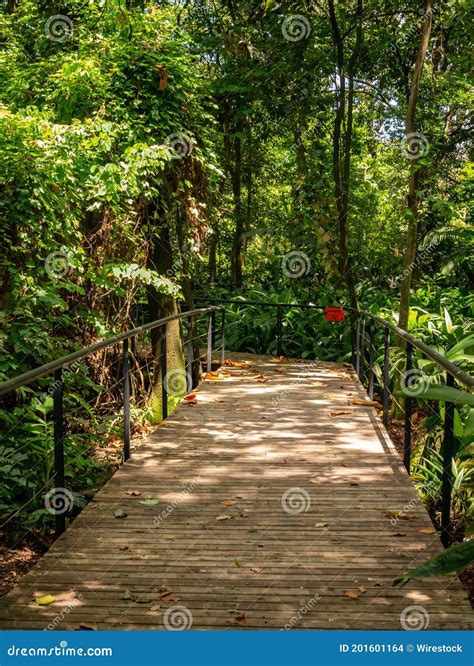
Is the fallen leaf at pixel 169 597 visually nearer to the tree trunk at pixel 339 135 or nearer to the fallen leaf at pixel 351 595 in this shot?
the fallen leaf at pixel 351 595

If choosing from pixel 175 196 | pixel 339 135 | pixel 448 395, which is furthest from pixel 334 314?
pixel 448 395

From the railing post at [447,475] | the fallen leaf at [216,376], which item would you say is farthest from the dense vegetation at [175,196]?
the fallen leaf at [216,376]

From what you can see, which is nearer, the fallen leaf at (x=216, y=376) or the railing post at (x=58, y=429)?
the railing post at (x=58, y=429)

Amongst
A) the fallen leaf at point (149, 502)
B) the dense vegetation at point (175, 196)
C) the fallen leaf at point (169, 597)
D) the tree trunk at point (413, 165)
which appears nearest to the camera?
the fallen leaf at point (169, 597)

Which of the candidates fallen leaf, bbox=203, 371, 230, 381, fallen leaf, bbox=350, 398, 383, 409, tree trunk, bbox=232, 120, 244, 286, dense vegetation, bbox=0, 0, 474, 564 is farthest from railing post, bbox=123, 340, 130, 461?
tree trunk, bbox=232, 120, 244, 286

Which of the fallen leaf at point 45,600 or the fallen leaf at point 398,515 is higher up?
the fallen leaf at point 45,600

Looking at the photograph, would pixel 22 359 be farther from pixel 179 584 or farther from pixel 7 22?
pixel 7 22

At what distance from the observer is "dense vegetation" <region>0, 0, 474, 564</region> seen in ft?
19.6

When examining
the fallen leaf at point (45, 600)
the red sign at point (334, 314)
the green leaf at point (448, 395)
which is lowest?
the fallen leaf at point (45, 600)

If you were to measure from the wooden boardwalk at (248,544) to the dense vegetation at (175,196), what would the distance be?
0.66 m

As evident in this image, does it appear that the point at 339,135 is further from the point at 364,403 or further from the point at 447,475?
the point at 447,475

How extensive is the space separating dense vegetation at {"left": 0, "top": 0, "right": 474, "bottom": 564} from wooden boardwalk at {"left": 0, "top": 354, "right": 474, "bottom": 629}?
2.17ft

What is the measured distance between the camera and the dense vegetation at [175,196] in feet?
19.6

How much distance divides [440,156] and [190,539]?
42.5ft
